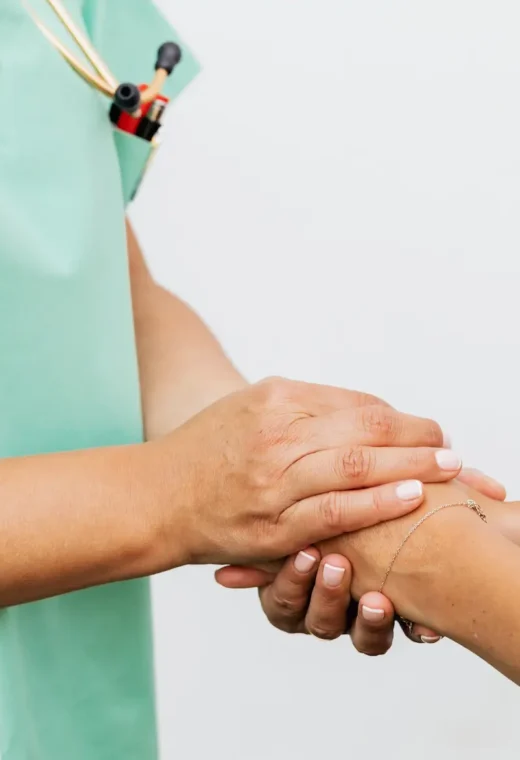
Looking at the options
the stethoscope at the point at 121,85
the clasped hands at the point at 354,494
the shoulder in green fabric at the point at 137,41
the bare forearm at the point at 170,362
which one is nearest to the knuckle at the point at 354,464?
the clasped hands at the point at 354,494

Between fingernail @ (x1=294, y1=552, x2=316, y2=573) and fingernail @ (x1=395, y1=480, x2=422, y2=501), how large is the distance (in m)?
0.09

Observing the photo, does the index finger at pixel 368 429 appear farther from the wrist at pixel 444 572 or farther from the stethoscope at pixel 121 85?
the stethoscope at pixel 121 85

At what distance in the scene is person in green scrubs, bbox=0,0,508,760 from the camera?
2.26ft

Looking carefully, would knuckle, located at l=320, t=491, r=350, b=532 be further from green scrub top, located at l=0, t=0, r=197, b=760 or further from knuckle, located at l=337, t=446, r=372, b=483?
green scrub top, located at l=0, t=0, r=197, b=760

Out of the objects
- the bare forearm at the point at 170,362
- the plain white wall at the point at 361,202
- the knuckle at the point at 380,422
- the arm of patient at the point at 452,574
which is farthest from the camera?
the plain white wall at the point at 361,202

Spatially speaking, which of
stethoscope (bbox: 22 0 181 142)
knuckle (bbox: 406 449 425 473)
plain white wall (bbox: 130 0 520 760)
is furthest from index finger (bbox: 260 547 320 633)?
plain white wall (bbox: 130 0 520 760)

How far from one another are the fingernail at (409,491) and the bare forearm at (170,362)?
239 millimetres

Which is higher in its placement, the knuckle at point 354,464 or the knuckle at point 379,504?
the knuckle at point 354,464

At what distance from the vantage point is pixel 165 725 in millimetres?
1427

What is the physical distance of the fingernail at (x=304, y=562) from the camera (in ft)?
2.50

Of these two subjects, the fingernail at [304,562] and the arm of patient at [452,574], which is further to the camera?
the fingernail at [304,562]

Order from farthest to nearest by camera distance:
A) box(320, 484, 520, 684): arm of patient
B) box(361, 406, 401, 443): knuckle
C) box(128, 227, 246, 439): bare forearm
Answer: box(128, 227, 246, 439): bare forearm, box(361, 406, 401, 443): knuckle, box(320, 484, 520, 684): arm of patient

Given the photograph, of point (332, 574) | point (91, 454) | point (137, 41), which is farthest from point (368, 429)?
point (137, 41)

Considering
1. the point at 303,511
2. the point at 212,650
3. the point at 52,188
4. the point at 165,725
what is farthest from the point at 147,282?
the point at 165,725
